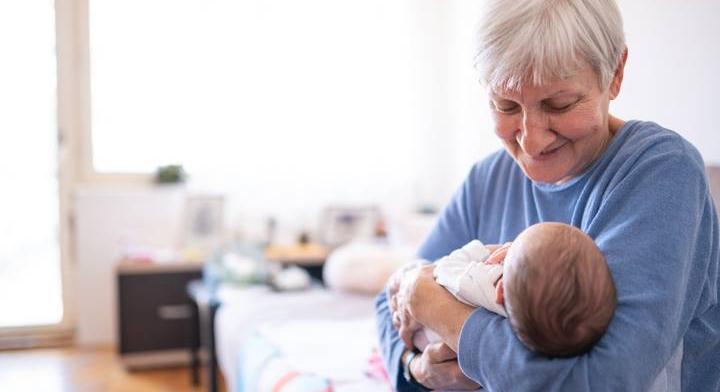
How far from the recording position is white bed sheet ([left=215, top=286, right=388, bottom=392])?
60.0 inches

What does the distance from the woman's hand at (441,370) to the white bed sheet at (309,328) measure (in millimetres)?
352

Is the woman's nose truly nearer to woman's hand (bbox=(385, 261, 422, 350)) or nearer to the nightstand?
woman's hand (bbox=(385, 261, 422, 350))

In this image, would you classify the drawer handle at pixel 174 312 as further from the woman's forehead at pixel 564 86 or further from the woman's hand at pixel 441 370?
the woman's forehead at pixel 564 86

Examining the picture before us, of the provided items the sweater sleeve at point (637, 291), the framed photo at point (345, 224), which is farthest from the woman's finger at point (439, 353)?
the framed photo at point (345, 224)

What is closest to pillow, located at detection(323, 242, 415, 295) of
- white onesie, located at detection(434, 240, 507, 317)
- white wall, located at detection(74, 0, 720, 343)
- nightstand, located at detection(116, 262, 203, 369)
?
white wall, located at detection(74, 0, 720, 343)

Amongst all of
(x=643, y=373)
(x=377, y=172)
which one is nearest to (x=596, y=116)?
(x=643, y=373)

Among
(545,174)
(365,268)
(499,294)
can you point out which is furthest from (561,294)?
(365,268)

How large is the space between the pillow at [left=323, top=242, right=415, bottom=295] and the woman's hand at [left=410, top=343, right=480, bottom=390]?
4.62 feet

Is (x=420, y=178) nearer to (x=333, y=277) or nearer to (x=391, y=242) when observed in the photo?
(x=391, y=242)

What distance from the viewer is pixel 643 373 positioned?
2.38 ft

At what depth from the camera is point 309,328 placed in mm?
1959

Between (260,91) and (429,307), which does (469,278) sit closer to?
(429,307)

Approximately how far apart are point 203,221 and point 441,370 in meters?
→ 2.94

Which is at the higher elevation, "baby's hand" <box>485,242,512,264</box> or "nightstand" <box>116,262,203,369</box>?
"baby's hand" <box>485,242,512,264</box>
